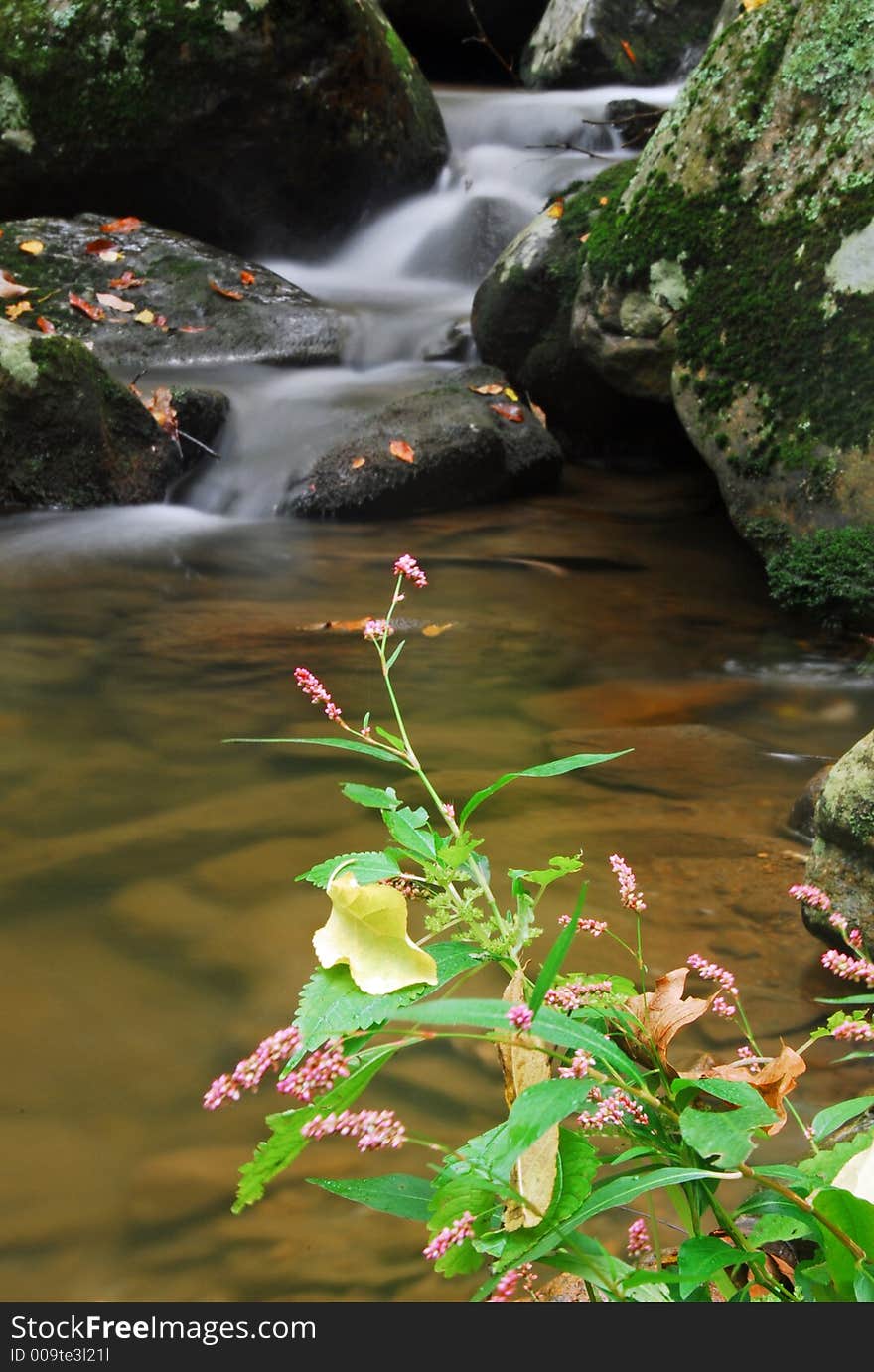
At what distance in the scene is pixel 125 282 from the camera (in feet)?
28.6

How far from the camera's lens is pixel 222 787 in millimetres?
3408

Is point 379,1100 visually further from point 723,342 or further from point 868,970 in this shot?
point 723,342

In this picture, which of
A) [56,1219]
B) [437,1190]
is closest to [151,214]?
[56,1219]

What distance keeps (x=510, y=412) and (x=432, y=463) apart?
752 mm

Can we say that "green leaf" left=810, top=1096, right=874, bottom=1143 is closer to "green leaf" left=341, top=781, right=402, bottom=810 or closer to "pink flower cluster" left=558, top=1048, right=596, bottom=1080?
"pink flower cluster" left=558, top=1048, right=596, bottom=1080

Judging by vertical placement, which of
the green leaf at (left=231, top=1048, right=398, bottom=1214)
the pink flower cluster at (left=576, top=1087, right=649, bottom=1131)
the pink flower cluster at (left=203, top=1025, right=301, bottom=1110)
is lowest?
the pink flower cluster at (left=576, top=1087, right=649, bottom=1131)

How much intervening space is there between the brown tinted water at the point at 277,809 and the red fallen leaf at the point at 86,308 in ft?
8.11

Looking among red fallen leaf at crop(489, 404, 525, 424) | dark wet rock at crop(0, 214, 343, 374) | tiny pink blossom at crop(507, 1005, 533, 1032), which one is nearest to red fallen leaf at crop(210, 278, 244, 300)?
dark wet rock at crop(0, 214, 343, 374)

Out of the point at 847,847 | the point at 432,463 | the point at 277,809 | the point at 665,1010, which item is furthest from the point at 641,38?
the point at 665,1010

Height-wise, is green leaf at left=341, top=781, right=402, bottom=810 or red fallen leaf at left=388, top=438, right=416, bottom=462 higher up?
green leaf at left=341, top=781, right=402, bottom=810

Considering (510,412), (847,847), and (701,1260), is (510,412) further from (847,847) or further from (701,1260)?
(701,1260)

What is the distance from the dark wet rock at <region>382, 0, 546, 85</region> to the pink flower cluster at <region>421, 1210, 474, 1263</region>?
46.3 feet

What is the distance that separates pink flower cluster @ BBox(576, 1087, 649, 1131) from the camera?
1114 mm
